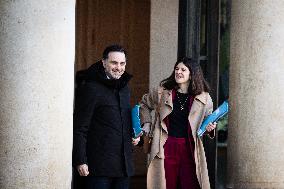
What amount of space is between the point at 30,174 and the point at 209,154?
3.33 metres

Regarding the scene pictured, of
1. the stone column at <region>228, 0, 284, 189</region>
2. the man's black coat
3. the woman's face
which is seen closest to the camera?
the man's black coat

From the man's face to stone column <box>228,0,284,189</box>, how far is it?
82.2 inches

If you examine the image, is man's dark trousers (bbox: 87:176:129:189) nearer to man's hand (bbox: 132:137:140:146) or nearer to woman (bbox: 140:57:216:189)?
man's hand (bbox: 132:137:140:146)

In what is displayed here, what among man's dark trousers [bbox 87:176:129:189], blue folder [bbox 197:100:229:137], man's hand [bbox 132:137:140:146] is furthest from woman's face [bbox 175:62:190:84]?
man's dark trousers [bbox 87:176:129:189]

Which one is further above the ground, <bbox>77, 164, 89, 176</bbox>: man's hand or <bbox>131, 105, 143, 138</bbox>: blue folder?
<bbox>131, 105, 143, 138</bbox>: blue folder

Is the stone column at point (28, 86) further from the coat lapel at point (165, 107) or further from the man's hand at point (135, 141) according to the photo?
the coat lapel at point (165, 107)

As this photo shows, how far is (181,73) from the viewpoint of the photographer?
7273mm

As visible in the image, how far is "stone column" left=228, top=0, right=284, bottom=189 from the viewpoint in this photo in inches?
312

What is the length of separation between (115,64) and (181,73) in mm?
1119

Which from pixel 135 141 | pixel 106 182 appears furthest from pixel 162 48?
pixel 106 182

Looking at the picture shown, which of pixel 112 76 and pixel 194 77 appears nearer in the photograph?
pixel 112 76

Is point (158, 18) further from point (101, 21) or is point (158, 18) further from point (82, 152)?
point (82, 152)

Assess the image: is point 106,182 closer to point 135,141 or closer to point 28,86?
point 135,141

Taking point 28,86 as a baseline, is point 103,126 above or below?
below
